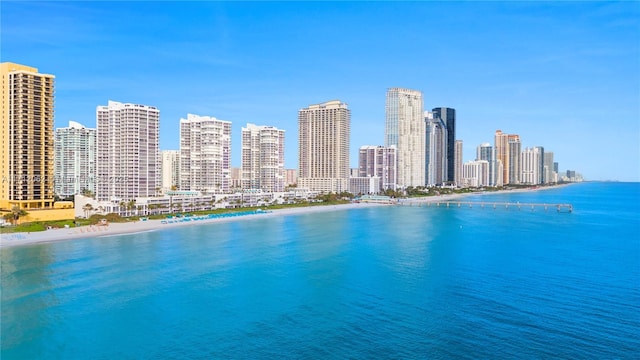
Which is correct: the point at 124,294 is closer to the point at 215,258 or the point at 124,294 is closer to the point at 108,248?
the point at 215,258

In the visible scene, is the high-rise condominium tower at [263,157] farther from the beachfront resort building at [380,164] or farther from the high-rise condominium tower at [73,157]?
the beachfront resort building at [380,164]

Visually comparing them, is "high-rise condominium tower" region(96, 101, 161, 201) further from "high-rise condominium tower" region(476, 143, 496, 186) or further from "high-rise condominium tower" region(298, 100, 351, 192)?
"high-rise condominium tower" region(476, 143, 496, 186)

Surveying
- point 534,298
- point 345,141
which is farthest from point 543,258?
point 345,141

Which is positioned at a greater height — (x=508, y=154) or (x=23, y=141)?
(x=508, y=154)

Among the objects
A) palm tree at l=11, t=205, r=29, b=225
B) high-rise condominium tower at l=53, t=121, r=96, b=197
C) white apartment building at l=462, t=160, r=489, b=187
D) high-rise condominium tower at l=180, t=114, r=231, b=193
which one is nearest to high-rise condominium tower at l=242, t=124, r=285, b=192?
high-rise condominium tower at l=180, t=114, r=231, b=193

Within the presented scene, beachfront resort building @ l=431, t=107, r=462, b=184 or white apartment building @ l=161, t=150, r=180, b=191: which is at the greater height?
beachfront resort building @ l=431, t=107, r=462, b=184

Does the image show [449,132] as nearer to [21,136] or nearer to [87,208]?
[87,208]

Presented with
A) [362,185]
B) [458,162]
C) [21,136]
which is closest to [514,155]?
[458,162]
